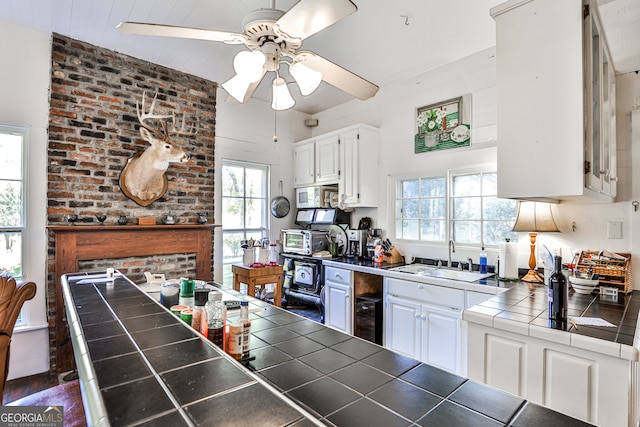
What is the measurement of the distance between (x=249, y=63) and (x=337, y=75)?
539mm

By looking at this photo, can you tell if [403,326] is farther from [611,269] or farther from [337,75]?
[337,75]

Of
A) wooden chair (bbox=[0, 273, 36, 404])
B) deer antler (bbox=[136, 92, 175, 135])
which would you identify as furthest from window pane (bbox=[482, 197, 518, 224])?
wooden chair (bbox=[0, 273, 36, 404])

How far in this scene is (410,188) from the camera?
145 inches

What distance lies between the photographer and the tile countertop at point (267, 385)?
0.64 m

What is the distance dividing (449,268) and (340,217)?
4.58ft

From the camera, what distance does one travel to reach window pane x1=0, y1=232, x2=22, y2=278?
2.73m

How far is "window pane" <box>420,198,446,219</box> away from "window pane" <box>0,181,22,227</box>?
373cm

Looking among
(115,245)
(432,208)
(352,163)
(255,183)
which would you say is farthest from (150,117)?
(432,208)

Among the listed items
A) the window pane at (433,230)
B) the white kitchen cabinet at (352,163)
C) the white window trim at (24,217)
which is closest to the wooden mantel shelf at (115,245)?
the white window trim at (24,217)

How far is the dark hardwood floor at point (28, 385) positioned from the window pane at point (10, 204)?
1.27 m

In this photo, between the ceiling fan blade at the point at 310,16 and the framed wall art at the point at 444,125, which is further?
the framed wall art at the point at 444,125

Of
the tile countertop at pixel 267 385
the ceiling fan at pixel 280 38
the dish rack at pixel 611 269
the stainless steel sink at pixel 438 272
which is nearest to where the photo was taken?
the tile countertop at pixel 267 385

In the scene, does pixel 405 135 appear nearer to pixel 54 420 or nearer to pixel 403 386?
pixel 403 386

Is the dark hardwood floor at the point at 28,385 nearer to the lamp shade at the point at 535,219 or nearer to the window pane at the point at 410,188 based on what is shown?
the window pane at the point at 410,188
